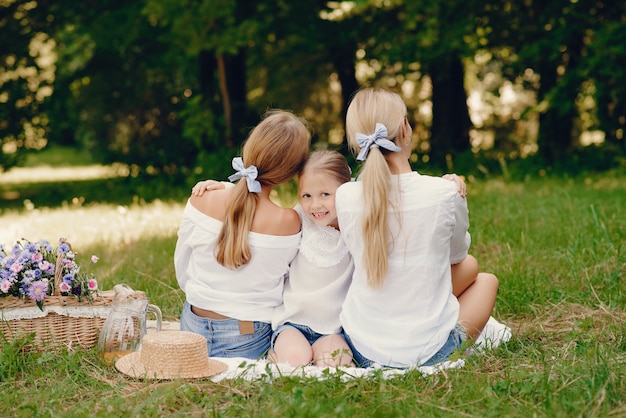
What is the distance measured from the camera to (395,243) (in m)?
3.42

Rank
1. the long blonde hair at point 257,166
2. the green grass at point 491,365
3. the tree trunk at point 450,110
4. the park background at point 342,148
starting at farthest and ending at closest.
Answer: the tree trunk at point 450,110, the long blonde hair at point 257,166, the park background at point 342,148, the green grass at point 491,365

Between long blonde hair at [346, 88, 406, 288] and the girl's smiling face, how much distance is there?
27 cm

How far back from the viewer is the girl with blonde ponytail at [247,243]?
12.1 ft

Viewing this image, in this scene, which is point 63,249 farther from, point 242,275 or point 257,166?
point 257,166

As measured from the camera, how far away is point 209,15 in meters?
10.4

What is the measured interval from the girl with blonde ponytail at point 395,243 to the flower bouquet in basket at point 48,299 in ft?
4.25

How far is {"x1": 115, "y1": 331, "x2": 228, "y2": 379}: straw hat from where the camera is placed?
3.39 metres

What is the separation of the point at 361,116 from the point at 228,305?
112cm

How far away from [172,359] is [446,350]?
1236 millimetres

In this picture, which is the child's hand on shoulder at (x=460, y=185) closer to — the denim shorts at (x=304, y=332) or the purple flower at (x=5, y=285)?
the denim shorts at (x=304, y=332)

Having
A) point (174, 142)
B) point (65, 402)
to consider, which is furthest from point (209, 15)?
Answer: point (65, 402)

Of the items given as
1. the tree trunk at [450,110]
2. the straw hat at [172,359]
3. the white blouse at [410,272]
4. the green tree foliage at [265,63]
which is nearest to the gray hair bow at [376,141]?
the white blouse at [410,272]

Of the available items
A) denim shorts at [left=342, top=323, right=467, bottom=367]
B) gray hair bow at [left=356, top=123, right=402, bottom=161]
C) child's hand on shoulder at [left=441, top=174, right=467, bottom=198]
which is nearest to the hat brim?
denim shorts at [left=342, top=323, right=467, bottom=367]

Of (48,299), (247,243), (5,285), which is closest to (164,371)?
(247,243)
